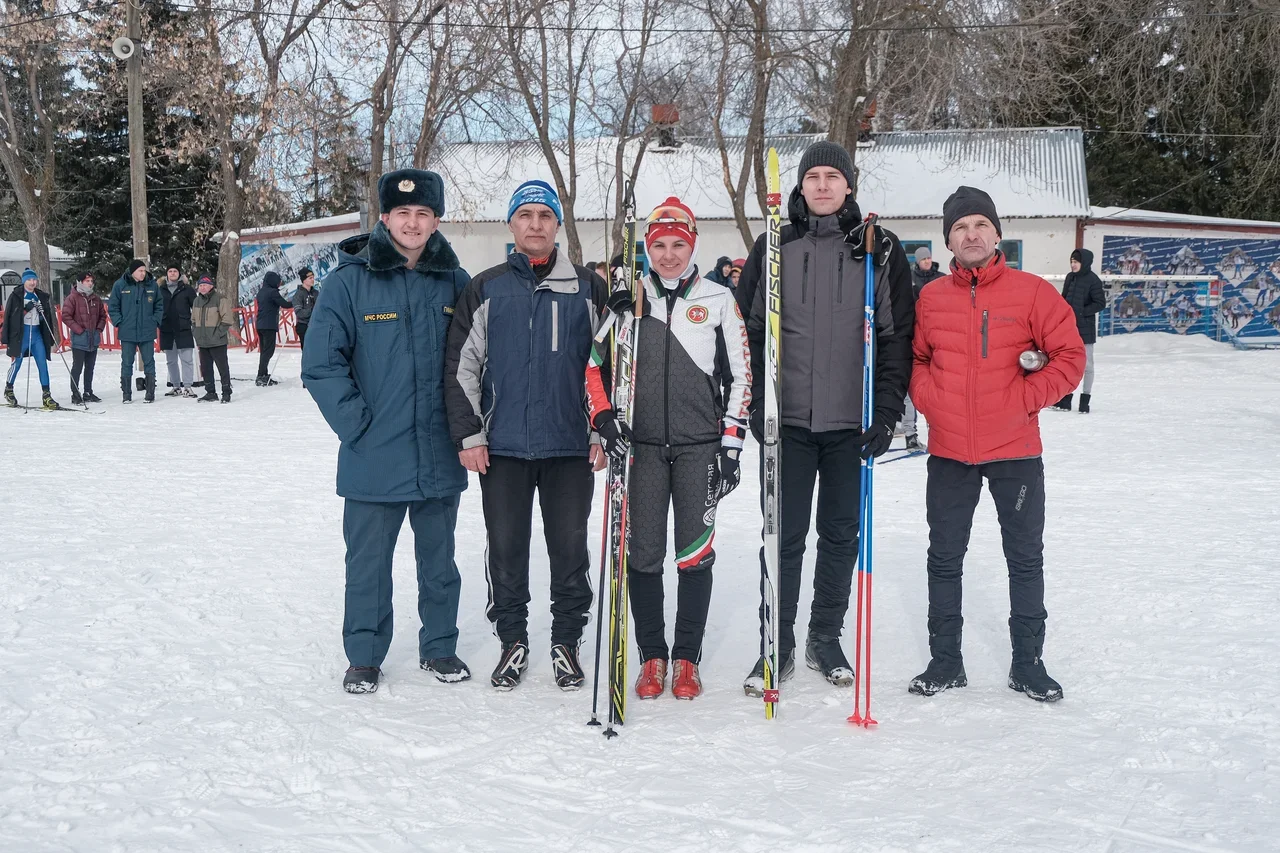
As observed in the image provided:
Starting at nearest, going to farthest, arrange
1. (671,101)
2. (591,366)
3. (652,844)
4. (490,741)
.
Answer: (652,844) < (490,741) < (591,366) < (671,101)

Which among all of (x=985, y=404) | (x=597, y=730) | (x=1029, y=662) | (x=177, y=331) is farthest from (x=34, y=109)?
(x=1029, y=662)

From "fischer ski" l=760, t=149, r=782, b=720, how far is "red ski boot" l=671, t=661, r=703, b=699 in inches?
11.4

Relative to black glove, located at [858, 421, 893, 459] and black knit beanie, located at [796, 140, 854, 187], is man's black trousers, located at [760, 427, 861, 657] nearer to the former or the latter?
black glove, located at [858, 421, 893, 459]

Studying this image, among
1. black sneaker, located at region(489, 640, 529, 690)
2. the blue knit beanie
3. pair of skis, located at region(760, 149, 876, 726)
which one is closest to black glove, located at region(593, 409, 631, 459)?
pair of skis, located at region(760, 149, 876, 726)

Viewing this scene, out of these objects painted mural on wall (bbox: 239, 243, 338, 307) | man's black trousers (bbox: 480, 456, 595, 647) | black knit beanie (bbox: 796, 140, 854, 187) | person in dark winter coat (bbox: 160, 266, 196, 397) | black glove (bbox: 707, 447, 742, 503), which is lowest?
man's black trousers (bbox: 480, 456, 595, 647)

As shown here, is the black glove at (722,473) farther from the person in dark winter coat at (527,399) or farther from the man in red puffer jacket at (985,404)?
the man in red puffer jacket at (985,404)

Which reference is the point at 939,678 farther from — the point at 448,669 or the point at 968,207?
the point at 448,669

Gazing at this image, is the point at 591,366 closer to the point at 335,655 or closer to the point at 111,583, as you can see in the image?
the point at 335,655

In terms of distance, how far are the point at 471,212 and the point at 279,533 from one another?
18696 millimetres

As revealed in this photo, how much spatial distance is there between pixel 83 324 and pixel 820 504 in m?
12.3

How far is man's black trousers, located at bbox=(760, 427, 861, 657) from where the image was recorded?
3.95 m

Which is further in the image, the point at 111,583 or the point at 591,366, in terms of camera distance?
the point at 111,583

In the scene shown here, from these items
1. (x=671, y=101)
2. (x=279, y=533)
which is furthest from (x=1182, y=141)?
(x=279, y=533)

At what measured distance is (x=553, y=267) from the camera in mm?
3980
